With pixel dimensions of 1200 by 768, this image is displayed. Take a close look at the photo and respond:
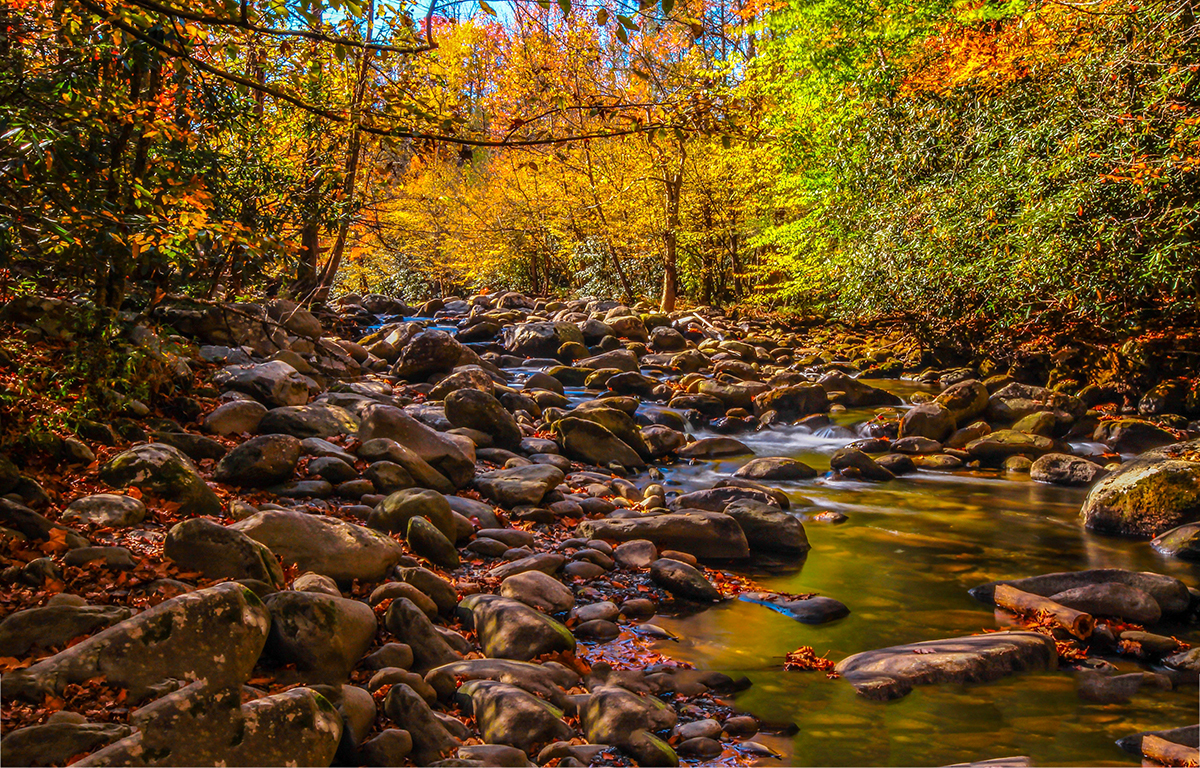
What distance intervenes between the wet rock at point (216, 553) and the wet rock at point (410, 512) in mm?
1479

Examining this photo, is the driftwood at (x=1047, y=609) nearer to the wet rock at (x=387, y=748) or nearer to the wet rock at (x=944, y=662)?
the wet rock at (x=944, y=662)

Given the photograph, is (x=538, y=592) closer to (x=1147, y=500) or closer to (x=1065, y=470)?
(x=1147, y=500)

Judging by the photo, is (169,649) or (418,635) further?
(418,635)

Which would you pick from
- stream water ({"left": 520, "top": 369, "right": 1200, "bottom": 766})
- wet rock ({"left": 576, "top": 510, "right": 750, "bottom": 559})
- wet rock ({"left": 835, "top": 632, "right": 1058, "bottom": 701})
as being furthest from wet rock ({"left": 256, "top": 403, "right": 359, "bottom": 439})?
wet rock ({"left": 835, "top": 632, "right": 1058, "bottom": 701})

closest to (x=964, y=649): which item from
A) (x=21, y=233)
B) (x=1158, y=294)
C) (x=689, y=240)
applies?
(x=21, y=233)

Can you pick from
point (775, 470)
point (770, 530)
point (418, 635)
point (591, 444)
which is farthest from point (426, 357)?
point (418, 635)

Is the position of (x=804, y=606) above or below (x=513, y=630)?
below

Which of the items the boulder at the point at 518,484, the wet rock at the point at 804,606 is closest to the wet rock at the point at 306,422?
the boulder at the point at 518,484

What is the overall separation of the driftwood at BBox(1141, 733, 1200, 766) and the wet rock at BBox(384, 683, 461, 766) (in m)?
3.22

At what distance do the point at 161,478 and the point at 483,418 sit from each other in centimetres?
406

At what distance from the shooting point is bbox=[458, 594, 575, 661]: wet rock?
4.28 metres

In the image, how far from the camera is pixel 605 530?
634 centimetres

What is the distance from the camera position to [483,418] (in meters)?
8.70

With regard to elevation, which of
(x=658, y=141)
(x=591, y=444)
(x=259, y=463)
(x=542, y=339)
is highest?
(x=658, y=141)
